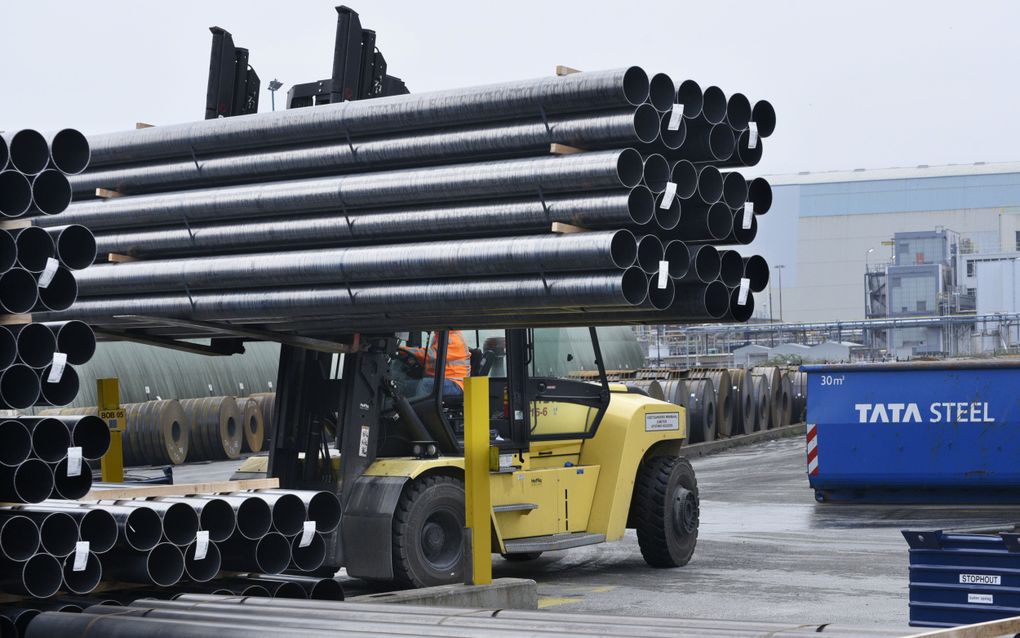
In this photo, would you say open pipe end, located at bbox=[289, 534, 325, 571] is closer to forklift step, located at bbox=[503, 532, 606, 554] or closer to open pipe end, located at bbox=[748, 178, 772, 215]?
open pipe end, located at bbox=[748, 178, 772, 215]

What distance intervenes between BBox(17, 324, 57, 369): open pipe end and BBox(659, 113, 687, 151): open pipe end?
3.31m

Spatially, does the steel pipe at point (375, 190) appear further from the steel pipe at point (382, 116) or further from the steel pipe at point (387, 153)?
the steel pipe at point (382, 116)

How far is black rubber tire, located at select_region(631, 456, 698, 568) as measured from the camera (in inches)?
452

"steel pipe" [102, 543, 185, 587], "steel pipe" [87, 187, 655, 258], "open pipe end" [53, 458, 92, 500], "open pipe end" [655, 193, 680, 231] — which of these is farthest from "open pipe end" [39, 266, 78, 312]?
"open pipe end" [655, 193, 680, 231]

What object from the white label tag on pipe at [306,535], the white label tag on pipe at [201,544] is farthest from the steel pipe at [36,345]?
the white label tag on pipe at [306,535]

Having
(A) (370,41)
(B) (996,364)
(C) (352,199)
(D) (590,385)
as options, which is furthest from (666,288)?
(B) (996,364)

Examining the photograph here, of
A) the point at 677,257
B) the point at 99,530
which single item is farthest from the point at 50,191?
the point at 677,257

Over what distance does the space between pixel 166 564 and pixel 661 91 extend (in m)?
3.49

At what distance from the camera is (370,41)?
9242 millimetres

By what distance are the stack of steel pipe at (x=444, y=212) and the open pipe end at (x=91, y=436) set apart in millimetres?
2123

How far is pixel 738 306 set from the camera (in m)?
7.81

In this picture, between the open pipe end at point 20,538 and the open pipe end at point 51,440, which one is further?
the open pipe end at point 51,440

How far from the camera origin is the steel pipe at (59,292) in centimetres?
600

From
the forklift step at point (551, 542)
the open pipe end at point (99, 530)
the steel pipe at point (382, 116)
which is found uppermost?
the steel pipe at point (382, 116)
